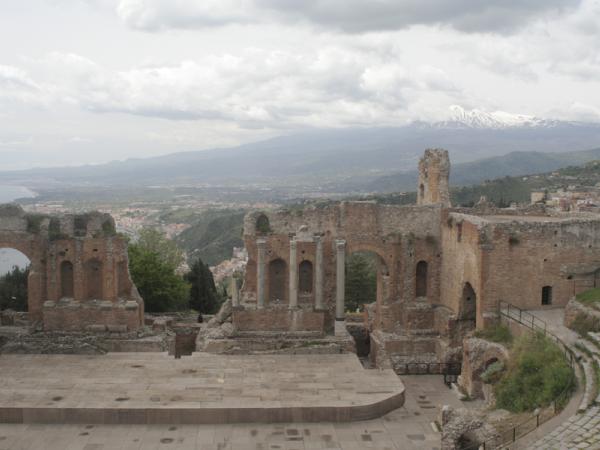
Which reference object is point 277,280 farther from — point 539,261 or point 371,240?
point 539,261

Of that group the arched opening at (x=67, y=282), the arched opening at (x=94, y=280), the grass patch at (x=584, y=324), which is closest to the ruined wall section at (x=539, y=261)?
the grass patch at (x=584, y=324)

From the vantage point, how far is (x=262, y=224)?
27.7 meters

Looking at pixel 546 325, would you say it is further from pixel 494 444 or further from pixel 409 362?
pixel 494 444

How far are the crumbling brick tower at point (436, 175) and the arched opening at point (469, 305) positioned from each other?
14.0ft

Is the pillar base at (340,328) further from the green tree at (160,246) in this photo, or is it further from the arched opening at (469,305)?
the green tree at (160,246)

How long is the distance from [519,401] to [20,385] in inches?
627

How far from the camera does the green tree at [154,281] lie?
36.9 metres

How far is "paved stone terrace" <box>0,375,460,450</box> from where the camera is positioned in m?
17.8

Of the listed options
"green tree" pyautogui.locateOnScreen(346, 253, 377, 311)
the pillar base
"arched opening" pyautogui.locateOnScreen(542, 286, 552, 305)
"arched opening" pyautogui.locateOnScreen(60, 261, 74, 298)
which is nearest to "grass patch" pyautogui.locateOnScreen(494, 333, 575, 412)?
"arched opening" pyautogui.locateOnScreen(542, 286, 552, 305)

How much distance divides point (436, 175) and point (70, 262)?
54.8ft

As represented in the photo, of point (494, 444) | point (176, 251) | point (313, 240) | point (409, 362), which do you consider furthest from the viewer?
point (176, 251)

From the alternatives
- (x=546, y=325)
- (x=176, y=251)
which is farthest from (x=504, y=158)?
(x=546, y=325)

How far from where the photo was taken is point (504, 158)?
199625 millimetres

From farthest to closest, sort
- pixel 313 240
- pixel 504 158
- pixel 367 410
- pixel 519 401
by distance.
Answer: pixel 504 158 < pixel 313 240 < pixel 367 410 < pixel 519 401
